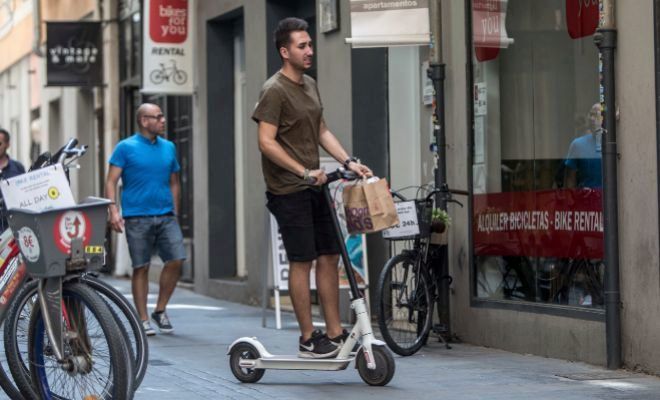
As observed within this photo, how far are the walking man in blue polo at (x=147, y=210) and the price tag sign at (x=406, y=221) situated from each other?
7.54 feet

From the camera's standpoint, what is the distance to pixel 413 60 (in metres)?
11.4

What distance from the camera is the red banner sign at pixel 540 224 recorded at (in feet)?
28.5

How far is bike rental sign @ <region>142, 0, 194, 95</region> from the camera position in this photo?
1566cm

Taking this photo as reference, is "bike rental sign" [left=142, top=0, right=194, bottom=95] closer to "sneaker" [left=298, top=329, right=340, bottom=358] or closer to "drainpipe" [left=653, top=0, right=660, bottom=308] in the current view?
"sneaker" [left=298, top=329, right=340, bottom=358]

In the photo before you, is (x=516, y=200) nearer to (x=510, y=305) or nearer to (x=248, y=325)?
(x=510, y=305)

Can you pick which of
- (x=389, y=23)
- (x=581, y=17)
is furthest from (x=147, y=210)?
(x=581, y=17)

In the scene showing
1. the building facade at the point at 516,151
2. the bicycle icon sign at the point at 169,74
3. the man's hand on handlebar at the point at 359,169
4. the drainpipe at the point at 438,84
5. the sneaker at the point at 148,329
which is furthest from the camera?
the bicycle icon sign at the point at 169,74

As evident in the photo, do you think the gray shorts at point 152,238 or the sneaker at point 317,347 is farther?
the gray shorts at point 152,238

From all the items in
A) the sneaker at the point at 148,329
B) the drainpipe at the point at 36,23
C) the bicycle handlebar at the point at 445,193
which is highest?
the drainpipe at the point at 36,23

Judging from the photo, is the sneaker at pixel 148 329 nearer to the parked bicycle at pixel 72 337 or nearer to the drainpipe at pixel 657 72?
the parked bicycle at pixel 72 337

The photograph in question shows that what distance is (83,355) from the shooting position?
20.2 feet

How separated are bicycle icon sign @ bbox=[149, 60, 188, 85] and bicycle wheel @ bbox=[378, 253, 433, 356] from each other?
6.78 meters

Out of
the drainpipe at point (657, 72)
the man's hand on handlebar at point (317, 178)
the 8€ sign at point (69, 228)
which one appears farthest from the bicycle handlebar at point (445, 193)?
the 8€ sign at point (69, 228)

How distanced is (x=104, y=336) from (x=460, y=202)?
4.67 meters
